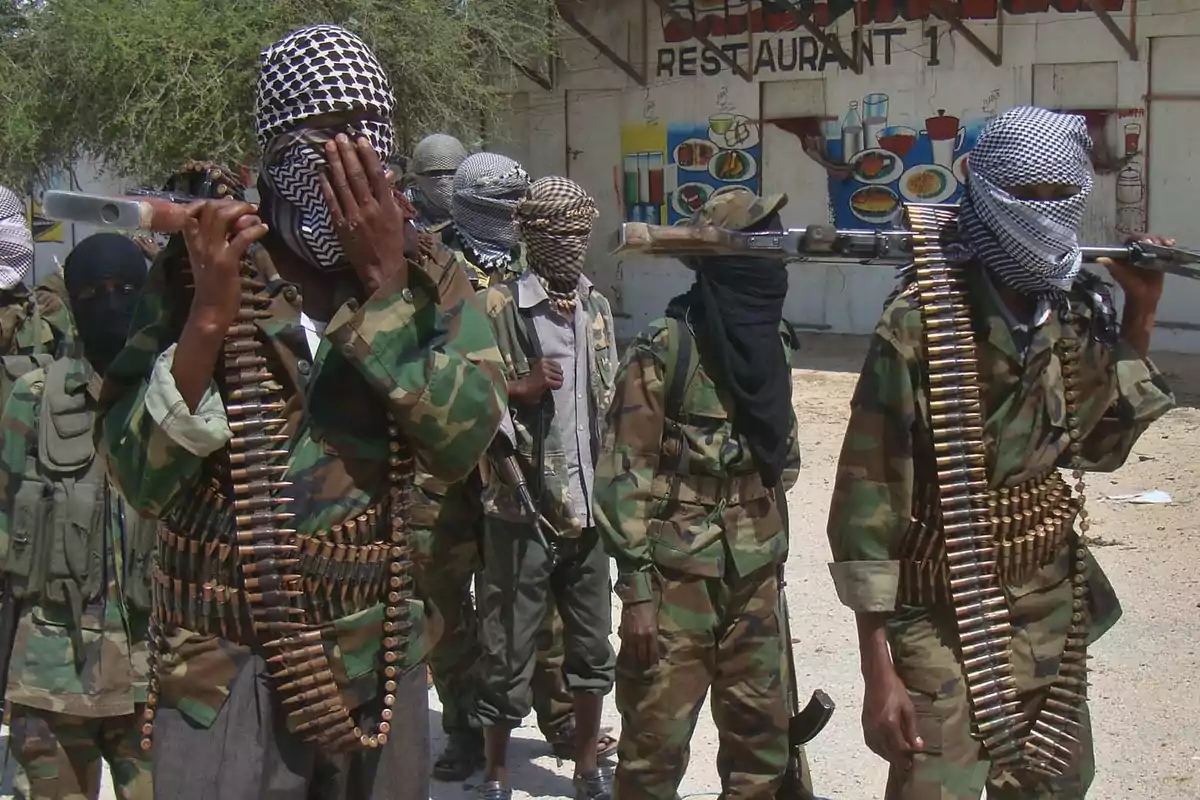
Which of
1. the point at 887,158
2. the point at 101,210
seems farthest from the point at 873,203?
the point at 101,210

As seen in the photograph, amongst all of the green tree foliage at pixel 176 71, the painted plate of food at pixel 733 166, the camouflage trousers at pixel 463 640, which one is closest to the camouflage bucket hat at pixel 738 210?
the camouflage trousers at pixel 463 640

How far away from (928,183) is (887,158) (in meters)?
0.58

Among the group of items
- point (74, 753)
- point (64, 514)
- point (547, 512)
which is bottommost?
point (74, 753)

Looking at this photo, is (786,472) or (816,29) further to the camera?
(816,29)

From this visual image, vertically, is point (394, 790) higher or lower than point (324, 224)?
lower

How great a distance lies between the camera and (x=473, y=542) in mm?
5766

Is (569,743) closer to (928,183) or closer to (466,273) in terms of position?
(466,273)

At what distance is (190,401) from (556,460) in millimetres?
3024

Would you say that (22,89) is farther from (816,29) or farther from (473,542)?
(473,542)

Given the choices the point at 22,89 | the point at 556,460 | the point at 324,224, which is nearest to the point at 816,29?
the point at 22,89

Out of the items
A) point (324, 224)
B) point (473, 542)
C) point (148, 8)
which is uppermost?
point (148, 8)

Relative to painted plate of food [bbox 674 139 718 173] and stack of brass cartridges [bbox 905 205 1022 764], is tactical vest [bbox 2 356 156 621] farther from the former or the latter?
painted plate of food [bbox 674 139 718 173]

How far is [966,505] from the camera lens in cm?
355

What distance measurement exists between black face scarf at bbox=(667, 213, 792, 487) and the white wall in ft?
29.1
